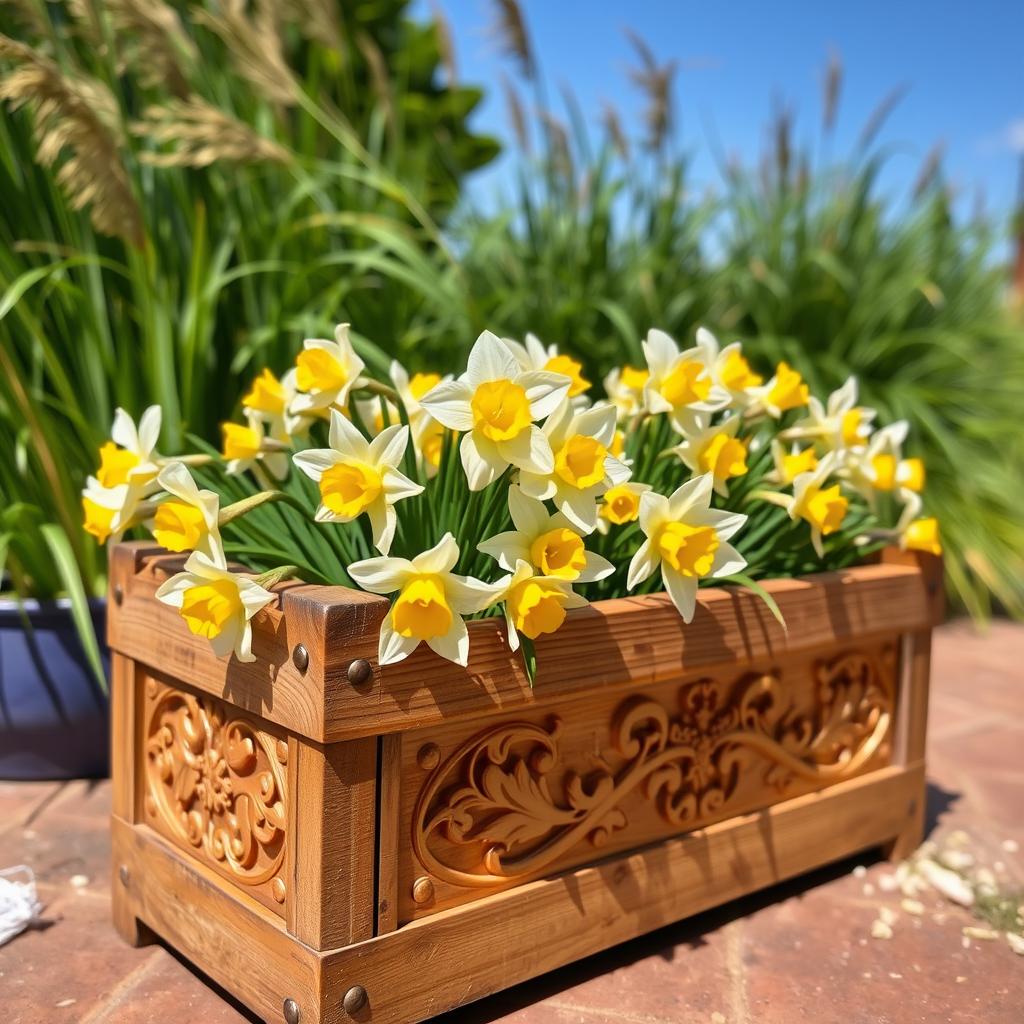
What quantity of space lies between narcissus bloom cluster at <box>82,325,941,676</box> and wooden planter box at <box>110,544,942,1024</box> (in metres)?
0.06

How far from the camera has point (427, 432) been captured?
1.26 m

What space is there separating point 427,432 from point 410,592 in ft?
1.19

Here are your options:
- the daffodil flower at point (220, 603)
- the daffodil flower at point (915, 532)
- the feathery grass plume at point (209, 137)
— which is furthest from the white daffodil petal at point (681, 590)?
the feathery grass plume at point (209, 137)

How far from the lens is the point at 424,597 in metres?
0.93

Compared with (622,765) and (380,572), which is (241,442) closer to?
(380,572)

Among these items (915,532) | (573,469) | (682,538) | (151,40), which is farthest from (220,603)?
(151,40)

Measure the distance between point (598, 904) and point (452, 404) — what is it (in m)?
0.64

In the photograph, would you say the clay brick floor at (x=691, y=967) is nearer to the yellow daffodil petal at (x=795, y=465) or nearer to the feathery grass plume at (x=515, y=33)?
the yellow daffodil petal at (x=795, y=465)

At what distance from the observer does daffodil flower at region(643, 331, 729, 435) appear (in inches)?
49.3

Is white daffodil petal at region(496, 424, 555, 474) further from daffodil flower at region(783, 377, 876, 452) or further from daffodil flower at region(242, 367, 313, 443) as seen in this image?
daffodil flower at region(783, 377, 876, 452)

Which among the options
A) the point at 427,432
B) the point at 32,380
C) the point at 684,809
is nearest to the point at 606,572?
the point at 427,432

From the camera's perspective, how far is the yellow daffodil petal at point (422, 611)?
3.08ft

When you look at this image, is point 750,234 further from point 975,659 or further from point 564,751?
point 564,751

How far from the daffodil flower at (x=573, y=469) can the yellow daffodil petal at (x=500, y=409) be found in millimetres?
54
